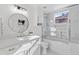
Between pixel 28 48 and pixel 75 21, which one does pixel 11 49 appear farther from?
pixel 75 21

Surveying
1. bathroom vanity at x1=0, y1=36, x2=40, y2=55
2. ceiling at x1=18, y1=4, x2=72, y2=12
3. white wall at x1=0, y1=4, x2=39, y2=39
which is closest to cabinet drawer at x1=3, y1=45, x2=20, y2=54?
bathroom vanity at x1=0, y1=36, x2=40, y2=55

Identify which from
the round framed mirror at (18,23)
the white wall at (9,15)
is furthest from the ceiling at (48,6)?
the round framed mirror at (18,23)

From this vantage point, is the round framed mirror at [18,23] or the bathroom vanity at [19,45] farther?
the round framed mirror at [18,23]

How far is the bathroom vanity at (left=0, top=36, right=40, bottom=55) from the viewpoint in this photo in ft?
2.68

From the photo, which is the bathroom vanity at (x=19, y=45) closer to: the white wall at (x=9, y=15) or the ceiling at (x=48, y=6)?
the white wall at (x=9, y=15)

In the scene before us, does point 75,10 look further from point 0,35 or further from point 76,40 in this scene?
point 0,35

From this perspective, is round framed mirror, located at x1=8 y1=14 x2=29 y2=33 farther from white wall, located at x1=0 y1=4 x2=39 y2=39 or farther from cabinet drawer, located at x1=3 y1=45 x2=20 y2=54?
cabinet drawer, located at x1=3 y1=45 x2=20 y2=54

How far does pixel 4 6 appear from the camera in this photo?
3.25 feet

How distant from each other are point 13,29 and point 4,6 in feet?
0.97

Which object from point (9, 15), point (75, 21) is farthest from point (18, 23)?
point (75, 21)

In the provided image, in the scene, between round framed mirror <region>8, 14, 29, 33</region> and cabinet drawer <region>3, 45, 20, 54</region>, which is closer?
cabinet drawer <region>3, 45, 20, 54</region>

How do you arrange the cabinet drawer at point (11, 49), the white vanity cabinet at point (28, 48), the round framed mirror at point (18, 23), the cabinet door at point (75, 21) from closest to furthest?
the cabinet drawer at point (11, 49)
the white vanity cabinet at point (28, 48)
the round framed mirror at point (18, 23)
the cabinet door at point (75, 21)

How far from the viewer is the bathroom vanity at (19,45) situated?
82cm

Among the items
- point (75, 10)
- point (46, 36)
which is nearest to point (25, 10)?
point (46, 36)
